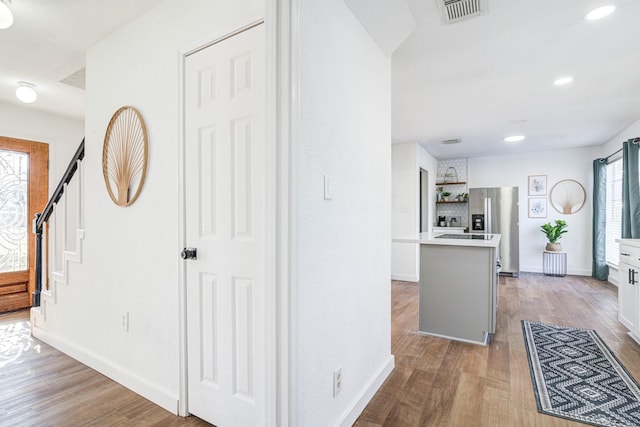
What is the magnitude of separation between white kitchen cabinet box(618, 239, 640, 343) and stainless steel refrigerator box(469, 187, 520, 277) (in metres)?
2.92

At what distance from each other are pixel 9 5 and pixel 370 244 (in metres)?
2.65

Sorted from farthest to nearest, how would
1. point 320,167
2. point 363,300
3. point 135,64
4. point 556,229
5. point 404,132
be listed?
point 556,229, point 404,132, point 135,64, point 363,300, point 320,167

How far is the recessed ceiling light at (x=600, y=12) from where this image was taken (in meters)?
1.97

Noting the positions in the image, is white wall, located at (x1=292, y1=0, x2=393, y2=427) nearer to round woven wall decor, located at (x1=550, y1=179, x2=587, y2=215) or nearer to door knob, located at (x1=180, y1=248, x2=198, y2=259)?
door knob, located at (x1=180, y1=248, x2=198, y2=259)

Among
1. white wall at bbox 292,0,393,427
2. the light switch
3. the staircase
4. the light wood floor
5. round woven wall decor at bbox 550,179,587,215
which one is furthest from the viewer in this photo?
round woven wall decor at bbox 550,179,587,215

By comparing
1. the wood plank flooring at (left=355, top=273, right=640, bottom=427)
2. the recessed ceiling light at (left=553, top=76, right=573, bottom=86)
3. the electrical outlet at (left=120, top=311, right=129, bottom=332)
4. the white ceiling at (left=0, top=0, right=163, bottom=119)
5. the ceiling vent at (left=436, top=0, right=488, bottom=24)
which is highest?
the white ceiling at (left=0, top=0, right=163, bottom=119)

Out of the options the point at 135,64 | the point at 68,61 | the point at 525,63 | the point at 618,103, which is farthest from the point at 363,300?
the point at 618,103

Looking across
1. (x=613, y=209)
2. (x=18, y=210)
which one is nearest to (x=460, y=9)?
(x=18, y=210)

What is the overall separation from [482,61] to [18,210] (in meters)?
5.17

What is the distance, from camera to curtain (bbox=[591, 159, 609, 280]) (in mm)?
5438

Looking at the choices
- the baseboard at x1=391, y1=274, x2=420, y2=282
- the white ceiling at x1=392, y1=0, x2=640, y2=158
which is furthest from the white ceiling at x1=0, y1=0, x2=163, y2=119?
the baseboard at x1=391, y1=274, x2=420, y2=282

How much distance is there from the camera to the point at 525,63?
271cm

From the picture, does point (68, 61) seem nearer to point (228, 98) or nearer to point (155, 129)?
point (155, 129)

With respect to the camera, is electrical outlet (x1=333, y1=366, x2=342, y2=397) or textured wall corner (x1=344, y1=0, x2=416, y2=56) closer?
electrical outlet (x1=333, y1=366, x2=342, y2=397)
